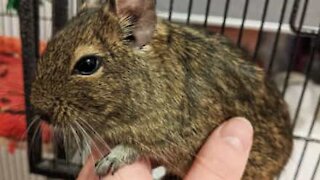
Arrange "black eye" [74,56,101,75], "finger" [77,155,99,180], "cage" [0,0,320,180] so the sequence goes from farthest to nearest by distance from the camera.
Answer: "cage" [0,0,320,180] → "finger" [77,155,99,180] → "black eye" [74,56,101,75]

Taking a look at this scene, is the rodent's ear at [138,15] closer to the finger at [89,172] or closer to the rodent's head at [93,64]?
the rodent's head at [93,64]

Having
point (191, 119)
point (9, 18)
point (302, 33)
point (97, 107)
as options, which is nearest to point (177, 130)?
point (191, 119)

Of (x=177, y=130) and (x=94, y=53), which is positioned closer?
(x=94, y=53)

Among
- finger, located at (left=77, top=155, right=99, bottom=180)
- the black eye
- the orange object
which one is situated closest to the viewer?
the black eye

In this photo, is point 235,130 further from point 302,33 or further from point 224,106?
point 302,33

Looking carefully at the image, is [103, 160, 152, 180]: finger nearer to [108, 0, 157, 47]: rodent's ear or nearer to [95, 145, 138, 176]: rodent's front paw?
[95, 145, 138, 176]: rodent's front paw

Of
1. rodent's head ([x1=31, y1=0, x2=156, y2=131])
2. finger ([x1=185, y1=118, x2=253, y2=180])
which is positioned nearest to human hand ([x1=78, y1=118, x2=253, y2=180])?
finger ([x1=185, y1=118, x2=253, y2=180])
